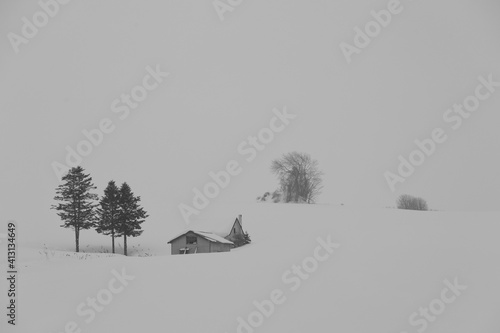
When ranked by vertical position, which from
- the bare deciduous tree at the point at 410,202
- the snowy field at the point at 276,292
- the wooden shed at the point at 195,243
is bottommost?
the snowy field at the point at 276,292

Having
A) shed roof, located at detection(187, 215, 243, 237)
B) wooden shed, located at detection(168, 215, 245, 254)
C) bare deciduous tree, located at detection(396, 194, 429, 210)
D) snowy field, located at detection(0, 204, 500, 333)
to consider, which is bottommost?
snowy field, located at detection(0, 204, 500, 333)

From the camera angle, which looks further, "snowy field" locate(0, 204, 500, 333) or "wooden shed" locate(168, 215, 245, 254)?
"wooden shed" locate(168, 215, 245, 254)

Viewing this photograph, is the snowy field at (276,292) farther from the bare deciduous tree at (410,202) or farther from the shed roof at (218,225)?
the bare deciduous tree at (410,202)

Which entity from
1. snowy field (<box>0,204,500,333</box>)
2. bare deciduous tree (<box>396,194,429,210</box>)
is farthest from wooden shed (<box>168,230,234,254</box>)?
bare deciduous tree (<box>396,194,429,210</box>)

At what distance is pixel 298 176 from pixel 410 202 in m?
22.5

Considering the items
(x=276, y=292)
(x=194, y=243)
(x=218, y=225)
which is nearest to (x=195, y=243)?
(x=194, y=243)

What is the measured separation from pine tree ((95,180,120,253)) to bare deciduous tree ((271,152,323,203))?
43.3 meters

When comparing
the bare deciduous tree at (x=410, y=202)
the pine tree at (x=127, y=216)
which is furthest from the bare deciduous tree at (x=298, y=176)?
the pine tree at (x=127, y=216)

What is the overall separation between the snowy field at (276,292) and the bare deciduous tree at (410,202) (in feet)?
181

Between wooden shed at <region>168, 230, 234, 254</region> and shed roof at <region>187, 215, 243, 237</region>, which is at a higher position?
shed roof at <region>187, 215, 243, 237</region>

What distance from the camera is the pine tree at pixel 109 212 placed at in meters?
43.5

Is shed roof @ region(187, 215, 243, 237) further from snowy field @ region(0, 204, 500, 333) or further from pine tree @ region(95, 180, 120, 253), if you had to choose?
snowy field @ region(0, 204, 500, 333)

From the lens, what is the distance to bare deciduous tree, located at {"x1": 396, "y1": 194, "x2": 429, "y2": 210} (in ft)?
260

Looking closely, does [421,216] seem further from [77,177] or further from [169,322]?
[169,322]
